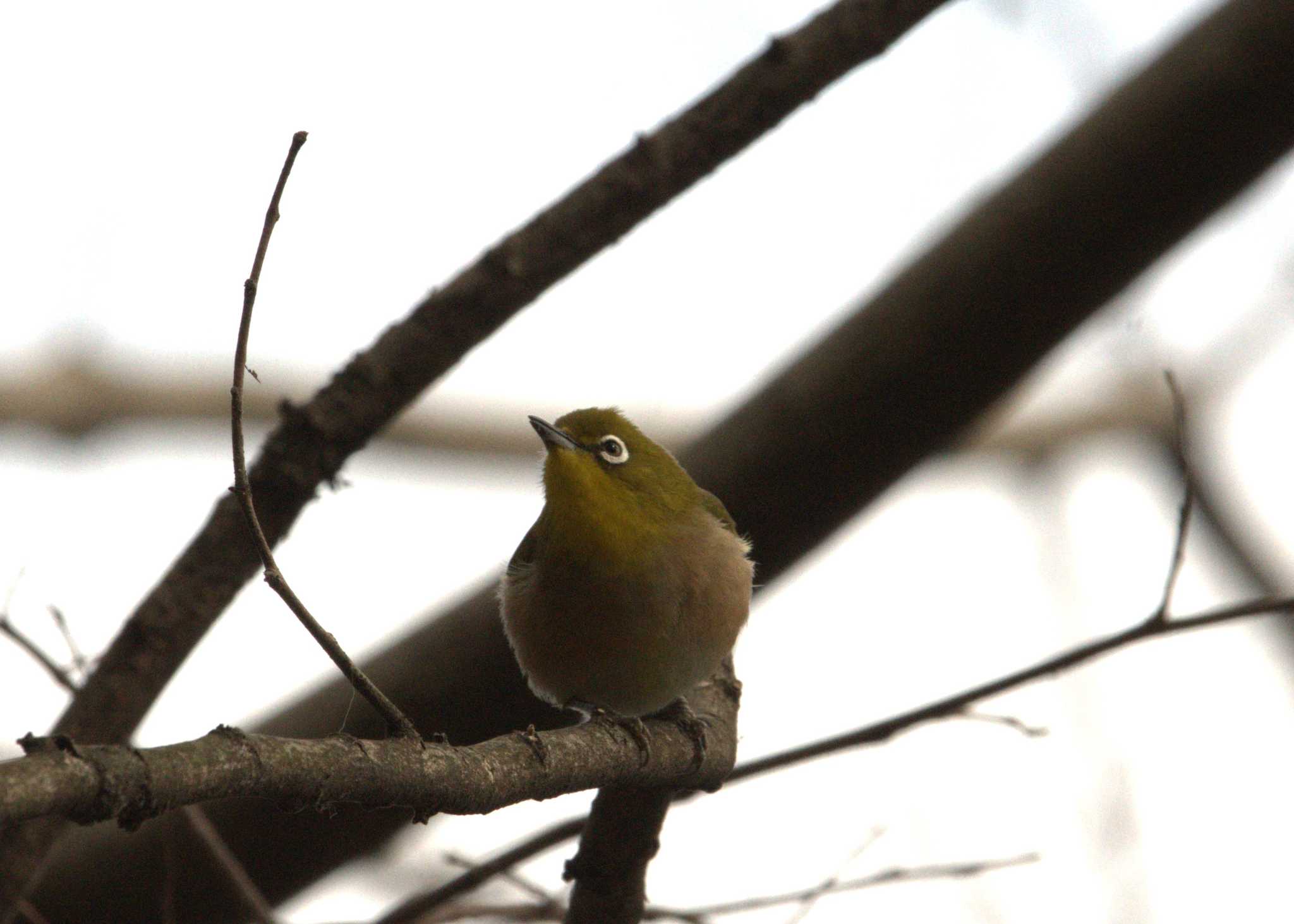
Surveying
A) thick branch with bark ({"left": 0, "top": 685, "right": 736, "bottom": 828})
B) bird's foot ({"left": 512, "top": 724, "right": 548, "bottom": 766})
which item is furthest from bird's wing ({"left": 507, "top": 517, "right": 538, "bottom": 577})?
bird's foot ({"left": 512, "top": 724, "right": 548, "bottom": 766})

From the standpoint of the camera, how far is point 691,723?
4355 millimetres

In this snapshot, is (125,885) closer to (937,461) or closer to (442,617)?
(442,617)

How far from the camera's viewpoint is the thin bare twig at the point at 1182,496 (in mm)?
3652

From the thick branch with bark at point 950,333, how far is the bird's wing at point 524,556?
27 centimetres

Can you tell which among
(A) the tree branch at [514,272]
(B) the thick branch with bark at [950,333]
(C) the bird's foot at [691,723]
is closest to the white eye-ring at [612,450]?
(B) the thick branch with bark at [950,333]

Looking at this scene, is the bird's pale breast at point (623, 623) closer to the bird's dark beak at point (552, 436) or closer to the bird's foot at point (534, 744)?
the bird's dark beak at point (552, 436)

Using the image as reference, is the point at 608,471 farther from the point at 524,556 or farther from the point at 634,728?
the point at 634,728

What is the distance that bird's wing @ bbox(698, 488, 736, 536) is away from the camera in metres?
5.17

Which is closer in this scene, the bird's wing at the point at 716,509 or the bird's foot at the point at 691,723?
the bird's foot at the point at 691,723

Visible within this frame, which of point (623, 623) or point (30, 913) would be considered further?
point (623, 623)

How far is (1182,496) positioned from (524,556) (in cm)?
239

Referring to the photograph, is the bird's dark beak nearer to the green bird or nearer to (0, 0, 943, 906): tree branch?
the green bird

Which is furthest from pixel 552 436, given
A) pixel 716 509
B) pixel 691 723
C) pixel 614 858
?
pixel 614 858

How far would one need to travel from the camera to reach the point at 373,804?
7.94 feet
